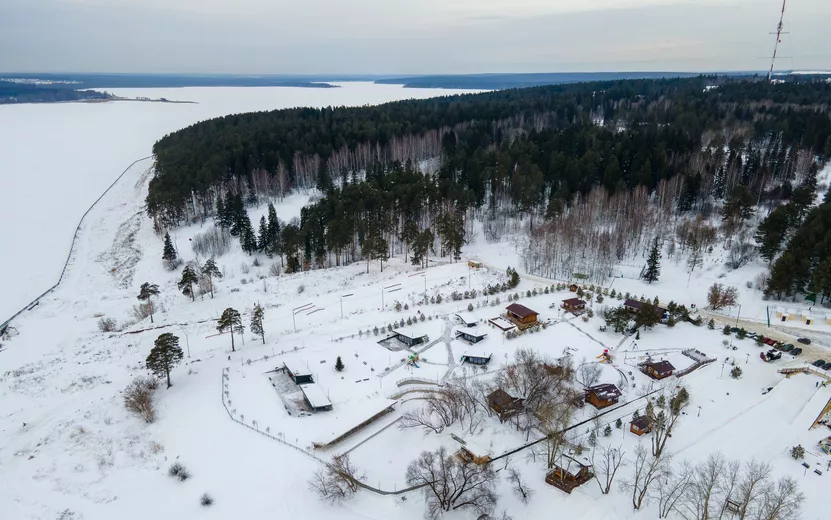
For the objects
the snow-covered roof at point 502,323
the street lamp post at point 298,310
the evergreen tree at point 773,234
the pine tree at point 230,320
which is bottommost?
the street lamp post at point 298,310

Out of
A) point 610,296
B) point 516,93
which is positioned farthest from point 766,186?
point 516,93

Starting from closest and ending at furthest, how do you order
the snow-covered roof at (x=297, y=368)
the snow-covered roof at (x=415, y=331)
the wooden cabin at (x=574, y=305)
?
the snow-covered roof at (x=297, y=368) → the snow-covered roof at (x=415, y=331) → the wooden cabin at (x=574, y=305)

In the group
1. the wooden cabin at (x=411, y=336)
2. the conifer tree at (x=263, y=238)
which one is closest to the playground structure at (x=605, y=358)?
the wooden cabin at (x=411, y=336)

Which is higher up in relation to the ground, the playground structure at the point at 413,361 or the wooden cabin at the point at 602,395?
the wooden cabin at the point at 602,395

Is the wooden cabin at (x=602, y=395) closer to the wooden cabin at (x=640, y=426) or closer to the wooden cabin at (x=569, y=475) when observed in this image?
the wooden cabin at (x=640, y=426)

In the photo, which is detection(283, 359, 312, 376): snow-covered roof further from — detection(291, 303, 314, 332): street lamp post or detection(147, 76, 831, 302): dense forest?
detection(147, 76, 831, 302): dense forest

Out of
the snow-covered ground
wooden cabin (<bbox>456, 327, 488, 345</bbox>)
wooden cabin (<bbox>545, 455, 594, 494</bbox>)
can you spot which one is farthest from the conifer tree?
wooden cabin (<bbox>545, 455, 594, 494</bbox>)

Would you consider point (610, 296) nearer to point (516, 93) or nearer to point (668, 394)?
point (668, 394)
